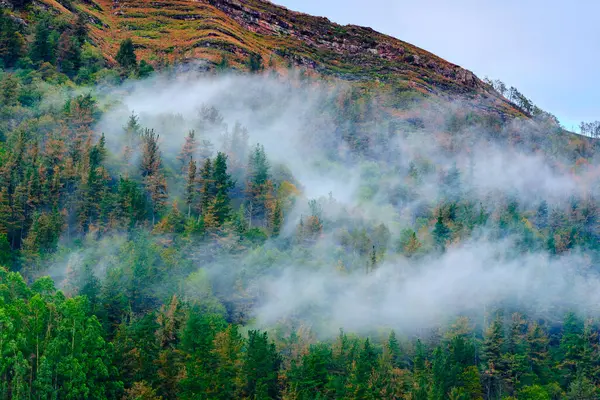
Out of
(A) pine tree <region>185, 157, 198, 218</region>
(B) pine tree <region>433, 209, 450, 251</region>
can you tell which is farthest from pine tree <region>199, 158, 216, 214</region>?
(B) pine tree <region>433, 209, 450, 251</region>

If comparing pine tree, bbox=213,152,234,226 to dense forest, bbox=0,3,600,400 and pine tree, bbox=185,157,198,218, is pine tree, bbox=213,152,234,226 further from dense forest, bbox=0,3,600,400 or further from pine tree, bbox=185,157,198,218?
pine tree, bbox=185,157,198,218

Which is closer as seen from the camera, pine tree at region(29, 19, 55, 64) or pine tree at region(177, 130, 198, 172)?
pine tree at region(177, 130, 198, 172)

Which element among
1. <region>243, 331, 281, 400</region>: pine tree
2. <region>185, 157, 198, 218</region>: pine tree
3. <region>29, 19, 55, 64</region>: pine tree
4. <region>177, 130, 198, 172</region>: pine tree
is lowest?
<region>243, 331, 281, 400</region>: pine tree

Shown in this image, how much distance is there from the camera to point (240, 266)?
363 feet

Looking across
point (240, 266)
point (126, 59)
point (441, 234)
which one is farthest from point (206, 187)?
point (126, 59)

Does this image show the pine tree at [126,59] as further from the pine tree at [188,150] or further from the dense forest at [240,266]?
the pine tree at [188,150]

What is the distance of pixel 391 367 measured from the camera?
3620 inches

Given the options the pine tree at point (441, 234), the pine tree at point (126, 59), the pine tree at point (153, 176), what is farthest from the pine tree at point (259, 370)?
the pine tree at point (126, 59)

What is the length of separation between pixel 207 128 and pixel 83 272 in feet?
227

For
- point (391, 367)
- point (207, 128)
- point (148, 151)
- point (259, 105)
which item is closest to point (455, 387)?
point (391, 367)

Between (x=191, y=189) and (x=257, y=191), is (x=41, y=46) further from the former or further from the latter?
(x=257, y=191)

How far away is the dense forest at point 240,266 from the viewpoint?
81062 mm

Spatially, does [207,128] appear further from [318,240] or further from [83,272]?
[83,272]

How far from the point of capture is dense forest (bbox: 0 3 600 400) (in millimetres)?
81062
